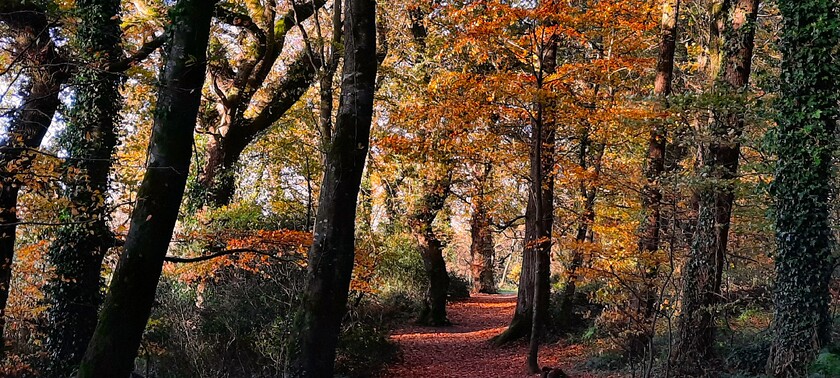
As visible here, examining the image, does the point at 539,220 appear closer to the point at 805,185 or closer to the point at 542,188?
the point at 542,188

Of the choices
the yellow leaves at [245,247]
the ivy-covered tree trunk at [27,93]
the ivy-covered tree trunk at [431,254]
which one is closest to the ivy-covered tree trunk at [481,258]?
the ivy-covered tree trunk at [431,254]

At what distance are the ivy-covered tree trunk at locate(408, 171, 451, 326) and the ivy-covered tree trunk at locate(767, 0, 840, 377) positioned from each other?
8160mm

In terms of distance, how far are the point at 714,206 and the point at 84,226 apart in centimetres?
870

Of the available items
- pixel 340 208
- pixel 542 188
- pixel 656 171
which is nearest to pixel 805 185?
pixel 656 171

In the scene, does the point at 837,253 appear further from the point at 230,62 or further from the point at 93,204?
the point at 230,62

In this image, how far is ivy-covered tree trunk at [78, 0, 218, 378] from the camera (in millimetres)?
3814

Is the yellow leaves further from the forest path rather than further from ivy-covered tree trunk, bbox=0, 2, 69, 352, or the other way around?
the forest path

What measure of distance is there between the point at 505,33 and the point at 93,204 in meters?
7.10

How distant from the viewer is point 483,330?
50.4 feet

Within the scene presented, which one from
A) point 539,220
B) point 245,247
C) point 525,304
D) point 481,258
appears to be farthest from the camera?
point 481,258

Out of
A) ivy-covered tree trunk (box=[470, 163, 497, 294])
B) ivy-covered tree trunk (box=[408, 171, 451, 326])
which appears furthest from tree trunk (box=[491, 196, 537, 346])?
ivy-covered tree trunk (box=[470, 163, 497, 294])

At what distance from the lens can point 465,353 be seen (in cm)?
1299

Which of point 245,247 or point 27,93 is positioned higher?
point 27,93

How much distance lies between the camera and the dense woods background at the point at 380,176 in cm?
533
